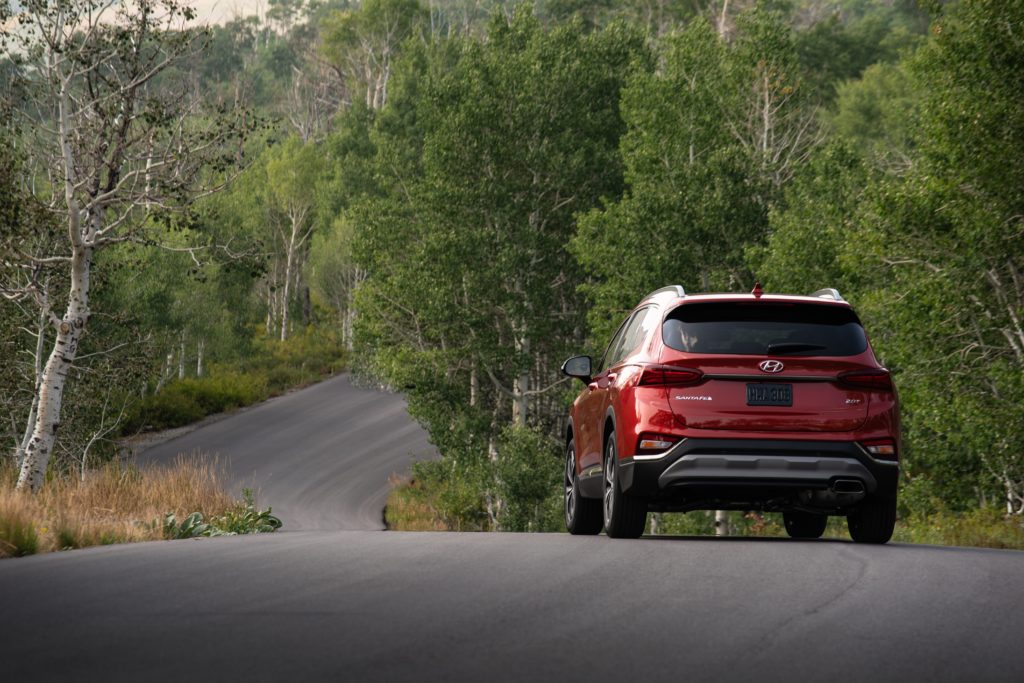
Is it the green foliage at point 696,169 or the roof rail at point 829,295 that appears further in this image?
the green foliage at point 696,169

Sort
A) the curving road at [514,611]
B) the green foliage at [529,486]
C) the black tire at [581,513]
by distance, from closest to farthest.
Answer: the curving road at [514,611] < the black tire at [581,513] < the green foliage at [529,486]

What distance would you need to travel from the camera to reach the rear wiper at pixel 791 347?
37.8ft

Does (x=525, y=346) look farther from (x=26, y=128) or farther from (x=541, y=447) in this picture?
(x=26, y=128)

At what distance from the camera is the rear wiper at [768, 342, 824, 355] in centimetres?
1152

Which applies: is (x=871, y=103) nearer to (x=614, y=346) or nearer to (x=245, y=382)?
(x=245, y=382)

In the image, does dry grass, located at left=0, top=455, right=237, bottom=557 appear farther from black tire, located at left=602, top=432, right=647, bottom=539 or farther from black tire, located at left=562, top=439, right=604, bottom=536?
black tire, located at left=602, top=432, right=647, bottom=539

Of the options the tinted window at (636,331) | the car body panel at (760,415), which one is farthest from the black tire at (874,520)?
the tinted window at (636,331)

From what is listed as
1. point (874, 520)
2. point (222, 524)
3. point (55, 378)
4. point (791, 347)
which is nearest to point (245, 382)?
point (55, 378)

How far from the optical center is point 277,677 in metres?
6.19

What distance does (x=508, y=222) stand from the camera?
159ft

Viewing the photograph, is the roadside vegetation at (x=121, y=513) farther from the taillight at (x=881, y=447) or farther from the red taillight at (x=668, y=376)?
the taillight at (x=881, y=447)

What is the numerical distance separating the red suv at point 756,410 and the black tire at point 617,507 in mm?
62

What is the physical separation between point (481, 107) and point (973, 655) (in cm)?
4274

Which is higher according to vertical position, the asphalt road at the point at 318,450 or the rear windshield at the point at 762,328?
the rear windshield at the point at 762,328
